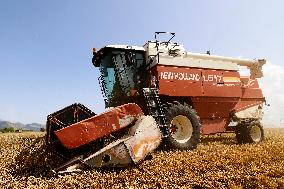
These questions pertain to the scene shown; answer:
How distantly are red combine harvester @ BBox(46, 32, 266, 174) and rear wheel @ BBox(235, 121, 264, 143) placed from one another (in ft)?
0.10

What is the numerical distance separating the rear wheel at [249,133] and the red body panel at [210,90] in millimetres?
472

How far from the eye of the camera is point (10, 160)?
592cm

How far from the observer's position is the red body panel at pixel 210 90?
823 cm

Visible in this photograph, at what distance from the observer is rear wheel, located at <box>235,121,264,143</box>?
9383 mm

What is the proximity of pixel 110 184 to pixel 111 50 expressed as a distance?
4683mm

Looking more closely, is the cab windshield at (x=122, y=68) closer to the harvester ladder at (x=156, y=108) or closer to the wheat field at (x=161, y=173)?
the harvester ladder at (x=156, y=108)

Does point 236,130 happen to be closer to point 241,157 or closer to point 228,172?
point 241,157


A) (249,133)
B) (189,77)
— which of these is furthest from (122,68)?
(249,133)

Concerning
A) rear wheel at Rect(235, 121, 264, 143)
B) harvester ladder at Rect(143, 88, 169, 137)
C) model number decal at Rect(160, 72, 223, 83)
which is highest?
model number decal at Rect(160, 72, 223, 83)

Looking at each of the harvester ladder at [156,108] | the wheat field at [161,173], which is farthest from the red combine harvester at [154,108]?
the wheat field at [161,173]

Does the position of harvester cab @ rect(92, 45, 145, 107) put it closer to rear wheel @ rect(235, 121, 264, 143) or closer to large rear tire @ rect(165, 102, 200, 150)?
large rear tire @ rect(165, 102, 200, 150)

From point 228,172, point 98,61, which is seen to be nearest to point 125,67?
point 98,61

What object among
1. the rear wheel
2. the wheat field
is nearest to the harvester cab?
the wheat field

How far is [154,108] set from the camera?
738cm
